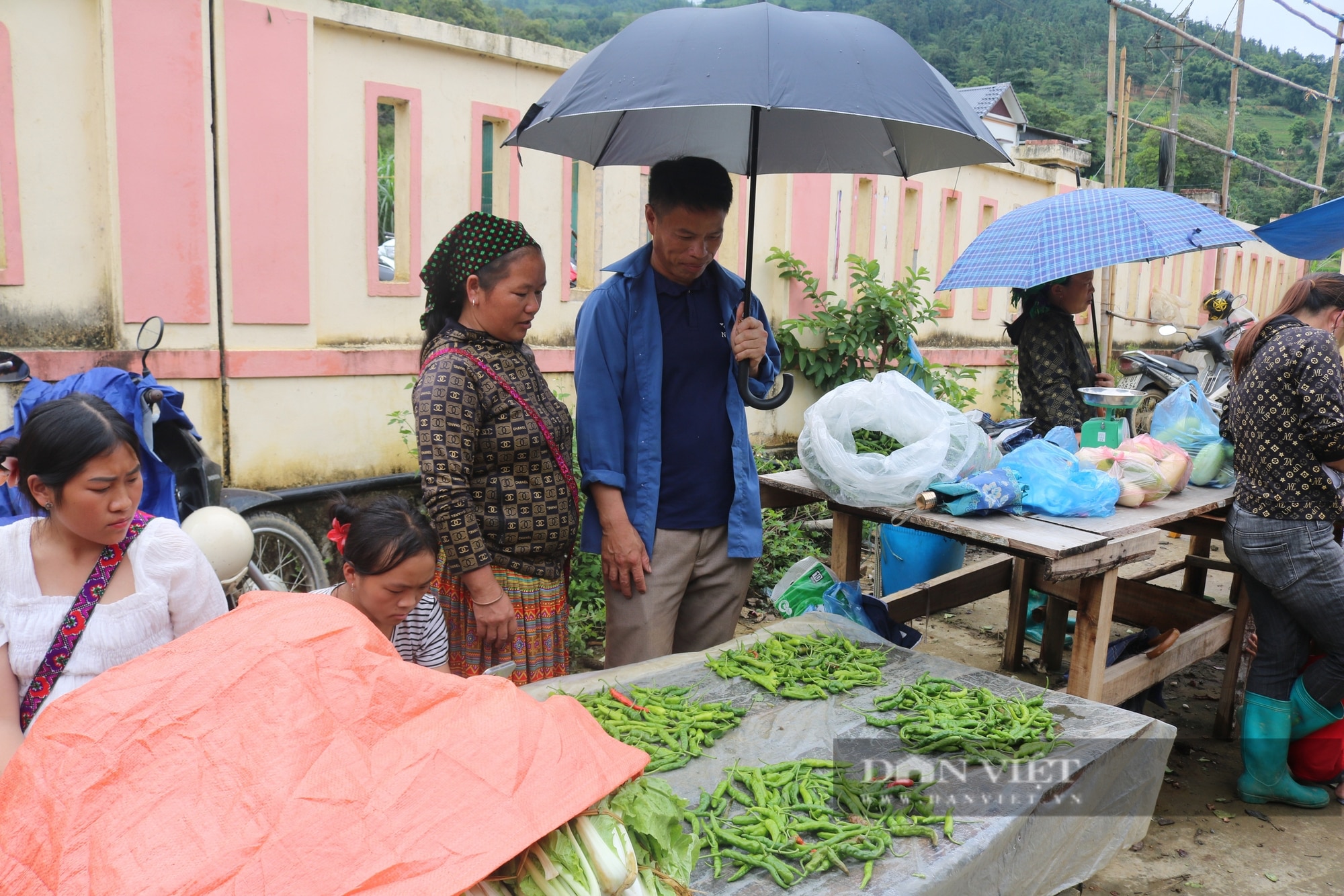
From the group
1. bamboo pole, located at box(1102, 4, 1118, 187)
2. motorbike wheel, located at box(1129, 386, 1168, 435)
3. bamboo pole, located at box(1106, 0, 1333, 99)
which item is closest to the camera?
motorbike wheel, located at box(1129, 386, 1168, 435)

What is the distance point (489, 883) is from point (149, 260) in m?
3.91

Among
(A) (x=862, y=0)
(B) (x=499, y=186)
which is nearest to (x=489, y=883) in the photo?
(B) (x=499, y=186)

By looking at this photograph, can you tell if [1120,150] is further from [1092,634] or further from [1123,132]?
[1092,634]

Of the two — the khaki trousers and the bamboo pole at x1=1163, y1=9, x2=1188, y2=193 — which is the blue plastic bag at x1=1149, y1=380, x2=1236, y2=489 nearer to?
the khaki trousers

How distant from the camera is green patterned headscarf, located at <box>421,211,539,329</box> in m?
2.44

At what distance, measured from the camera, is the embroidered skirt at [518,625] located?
255 cm

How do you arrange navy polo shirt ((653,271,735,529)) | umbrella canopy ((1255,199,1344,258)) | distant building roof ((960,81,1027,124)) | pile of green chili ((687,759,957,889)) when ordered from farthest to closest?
distant building roof ((960,81,1027,124)) → umbrella canopy ((1255,199,1344,258)) → navy polo shirt ((653,271,735,529)) → pile of green chili ((687,759,957,889))

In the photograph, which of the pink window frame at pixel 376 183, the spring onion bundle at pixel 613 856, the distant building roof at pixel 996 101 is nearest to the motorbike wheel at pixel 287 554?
the pink window frame at pixel 376 183

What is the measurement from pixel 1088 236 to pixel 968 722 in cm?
267

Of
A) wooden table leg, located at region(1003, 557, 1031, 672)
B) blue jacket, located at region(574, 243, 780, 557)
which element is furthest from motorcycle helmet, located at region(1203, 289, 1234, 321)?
blue jacket, located at region(574, 243, 780, 557)

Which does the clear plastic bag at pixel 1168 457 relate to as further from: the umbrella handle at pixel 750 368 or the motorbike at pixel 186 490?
the motorbike at pixel 186 490

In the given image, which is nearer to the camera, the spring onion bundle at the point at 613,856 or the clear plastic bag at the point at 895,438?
the spring onion bundle at the point at 613,856

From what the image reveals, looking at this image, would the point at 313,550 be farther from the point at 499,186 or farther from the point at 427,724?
the point at 427,724

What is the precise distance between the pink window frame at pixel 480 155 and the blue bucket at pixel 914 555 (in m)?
2.92
